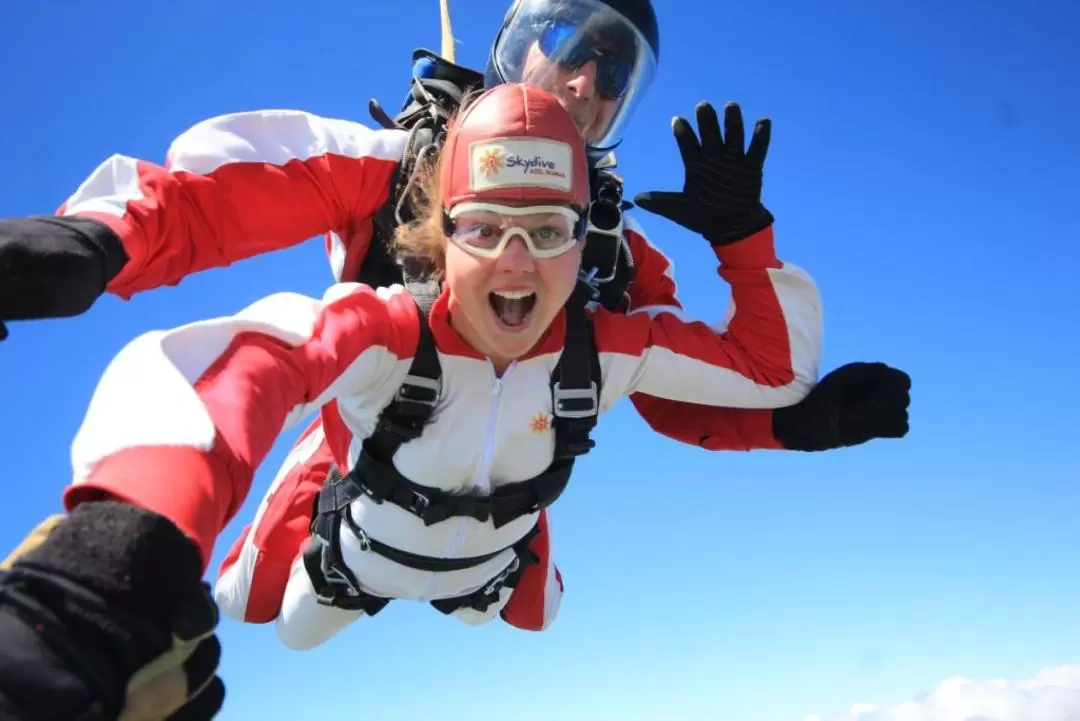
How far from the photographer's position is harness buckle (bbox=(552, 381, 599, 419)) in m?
2.30

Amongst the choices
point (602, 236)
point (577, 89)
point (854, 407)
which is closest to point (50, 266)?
point (602, 236)

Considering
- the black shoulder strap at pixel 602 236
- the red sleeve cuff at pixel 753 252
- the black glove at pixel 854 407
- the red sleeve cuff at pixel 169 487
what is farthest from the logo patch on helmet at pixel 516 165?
the red sleeve cuff at pixel 169 487

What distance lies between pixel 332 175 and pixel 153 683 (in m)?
1.58

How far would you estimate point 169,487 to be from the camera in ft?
3.80

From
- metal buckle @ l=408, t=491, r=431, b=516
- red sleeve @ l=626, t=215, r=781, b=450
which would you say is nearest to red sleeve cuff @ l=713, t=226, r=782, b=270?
red sleeve @ l=626, t=215, r=781, b=450

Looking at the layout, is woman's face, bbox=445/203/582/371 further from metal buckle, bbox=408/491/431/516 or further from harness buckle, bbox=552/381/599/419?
metal buckle, bbox=408/491/431/516

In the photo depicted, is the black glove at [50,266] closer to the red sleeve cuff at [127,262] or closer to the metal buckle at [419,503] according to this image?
the red sleeve cuff at [127,262]

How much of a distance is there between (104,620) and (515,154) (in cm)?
143

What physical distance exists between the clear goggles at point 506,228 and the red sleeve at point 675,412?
566mm

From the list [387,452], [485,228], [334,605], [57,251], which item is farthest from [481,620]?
[57,251]

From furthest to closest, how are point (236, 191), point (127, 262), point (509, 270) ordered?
point (236, 191) → point (509, 270) → point (127, 262)

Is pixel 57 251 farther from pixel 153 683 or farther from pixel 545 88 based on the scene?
pixel 545 88

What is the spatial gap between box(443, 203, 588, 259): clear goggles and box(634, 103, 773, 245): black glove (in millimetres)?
462

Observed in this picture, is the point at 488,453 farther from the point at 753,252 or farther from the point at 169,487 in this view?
the point at 169,487
